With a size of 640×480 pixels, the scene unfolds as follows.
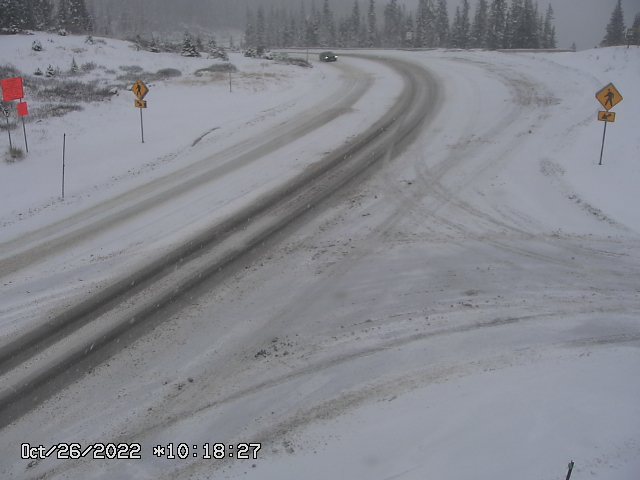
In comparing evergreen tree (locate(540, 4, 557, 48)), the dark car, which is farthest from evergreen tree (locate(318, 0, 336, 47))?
the dark car

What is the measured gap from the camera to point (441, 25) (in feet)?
321

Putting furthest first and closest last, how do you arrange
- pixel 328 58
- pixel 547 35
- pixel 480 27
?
1. pixel 547 35
2. pixel 480 27
3. pixel 328 58

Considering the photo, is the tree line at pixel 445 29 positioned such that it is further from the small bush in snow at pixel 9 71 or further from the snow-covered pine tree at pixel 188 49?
the small bush in snow at pixel 9 71

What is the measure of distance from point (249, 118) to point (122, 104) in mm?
5832

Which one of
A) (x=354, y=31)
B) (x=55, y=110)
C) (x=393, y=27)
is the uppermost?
(x=393, y=27)

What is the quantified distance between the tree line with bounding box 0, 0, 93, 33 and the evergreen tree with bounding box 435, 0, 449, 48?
56.8 meters

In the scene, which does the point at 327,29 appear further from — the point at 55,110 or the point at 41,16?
the point at 55,110

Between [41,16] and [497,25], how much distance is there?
202ft

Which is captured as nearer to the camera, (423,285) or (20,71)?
(423,285)

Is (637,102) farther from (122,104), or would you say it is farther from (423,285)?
(122,104)

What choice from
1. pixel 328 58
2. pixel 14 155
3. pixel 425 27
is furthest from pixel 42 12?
pixel 14 155

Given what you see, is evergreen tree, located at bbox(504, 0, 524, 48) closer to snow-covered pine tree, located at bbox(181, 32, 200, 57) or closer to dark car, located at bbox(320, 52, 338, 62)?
dark car, located at bbox(320, 52, 338, 62)

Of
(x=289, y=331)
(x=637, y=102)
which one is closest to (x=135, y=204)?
(x=289, y=331)

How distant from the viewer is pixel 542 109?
2125cm
